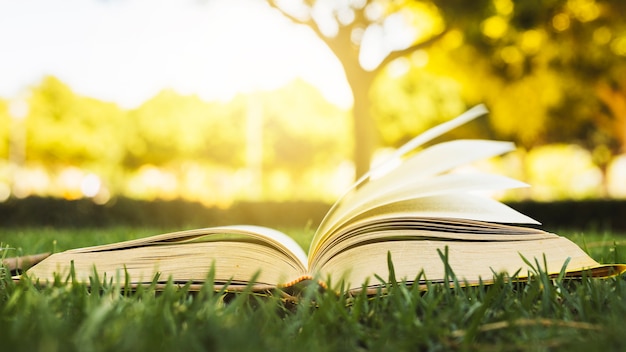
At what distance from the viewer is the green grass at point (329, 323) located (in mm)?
624

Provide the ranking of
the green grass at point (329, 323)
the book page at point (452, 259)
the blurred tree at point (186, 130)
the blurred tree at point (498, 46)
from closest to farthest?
1. the green grass at point (329, 323)
2. the book page at point (452, 259)
3. the blurred tree at point (498, 46)
4. the blurred tree at point (186, 130)

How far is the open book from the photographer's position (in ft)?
3.66

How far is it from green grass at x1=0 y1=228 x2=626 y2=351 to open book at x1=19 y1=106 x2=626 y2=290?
0.10 meters

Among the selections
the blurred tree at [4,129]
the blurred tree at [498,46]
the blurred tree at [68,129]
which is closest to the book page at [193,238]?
the blurred tree at [498,46]

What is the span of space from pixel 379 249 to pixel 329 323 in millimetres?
344

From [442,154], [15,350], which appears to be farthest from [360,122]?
[15,350]

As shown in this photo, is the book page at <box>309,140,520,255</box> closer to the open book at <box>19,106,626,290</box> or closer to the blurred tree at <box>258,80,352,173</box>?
the open book at <box>19,106,626,290</box>

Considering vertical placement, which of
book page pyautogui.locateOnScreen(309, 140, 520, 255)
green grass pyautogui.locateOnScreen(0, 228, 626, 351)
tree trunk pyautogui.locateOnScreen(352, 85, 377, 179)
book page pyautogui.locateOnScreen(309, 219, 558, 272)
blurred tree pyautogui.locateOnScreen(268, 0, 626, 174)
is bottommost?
green grass pyautogui.locateOnScreen(0, 228, 626, 351)

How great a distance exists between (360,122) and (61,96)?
3046 centimetres

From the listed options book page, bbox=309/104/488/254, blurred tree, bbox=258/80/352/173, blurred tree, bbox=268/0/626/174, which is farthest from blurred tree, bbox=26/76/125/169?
book page, bbox=309/104/488/254

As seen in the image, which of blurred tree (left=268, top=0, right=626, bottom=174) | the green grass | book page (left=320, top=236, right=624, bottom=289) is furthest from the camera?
blurred tree (left=268, top=0, right=626, bottom=174)

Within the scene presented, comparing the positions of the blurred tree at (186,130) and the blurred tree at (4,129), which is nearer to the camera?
the blurred tree at (4,129)

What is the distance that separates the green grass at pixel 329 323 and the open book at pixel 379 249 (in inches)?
3.8

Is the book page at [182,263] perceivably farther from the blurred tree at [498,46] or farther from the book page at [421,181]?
the blurred tree at [498,46]
